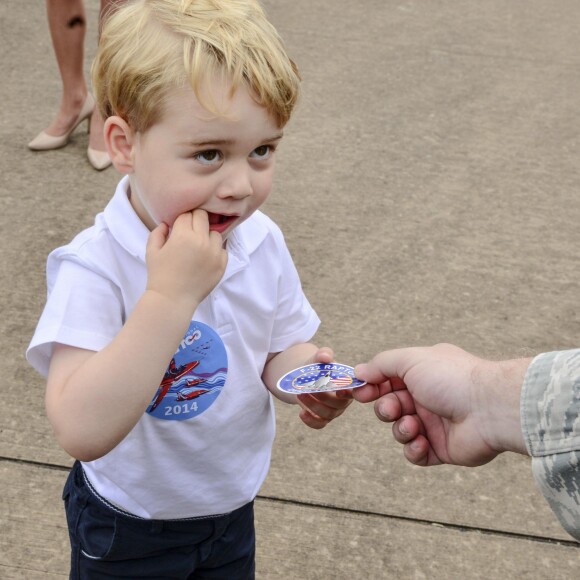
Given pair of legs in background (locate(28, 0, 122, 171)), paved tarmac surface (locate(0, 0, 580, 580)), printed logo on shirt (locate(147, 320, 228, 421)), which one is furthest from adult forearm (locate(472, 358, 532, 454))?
pair of legs in background (locate(28, 0, 122, 171))

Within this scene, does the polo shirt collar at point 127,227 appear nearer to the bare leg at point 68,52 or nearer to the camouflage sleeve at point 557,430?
the camouflage sleeve at point 557,430

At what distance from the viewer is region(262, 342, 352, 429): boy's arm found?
1.99 m

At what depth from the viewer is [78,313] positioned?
1.66 meters

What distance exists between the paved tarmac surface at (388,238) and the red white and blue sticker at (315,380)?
0.88m

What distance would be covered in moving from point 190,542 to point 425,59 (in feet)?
12.7

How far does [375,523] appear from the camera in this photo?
2.75 meters

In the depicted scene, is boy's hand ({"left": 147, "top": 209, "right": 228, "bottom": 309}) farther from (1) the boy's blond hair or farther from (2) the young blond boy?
(1) the boy's blond hair

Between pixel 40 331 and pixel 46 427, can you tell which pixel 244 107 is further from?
pixel 46 427

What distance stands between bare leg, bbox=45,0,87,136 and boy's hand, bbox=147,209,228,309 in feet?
8.99

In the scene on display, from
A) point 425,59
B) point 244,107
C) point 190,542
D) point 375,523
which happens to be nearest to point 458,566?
point 375,523

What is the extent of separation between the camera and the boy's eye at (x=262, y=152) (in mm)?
1724

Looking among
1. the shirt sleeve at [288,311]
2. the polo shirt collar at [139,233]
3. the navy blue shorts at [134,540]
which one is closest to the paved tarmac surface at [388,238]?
the navy blue shorts at [134,540]

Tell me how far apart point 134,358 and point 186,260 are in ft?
0.65

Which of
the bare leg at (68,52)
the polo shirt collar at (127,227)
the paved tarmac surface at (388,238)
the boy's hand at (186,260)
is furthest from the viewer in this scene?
the bare leg at (68,52)
